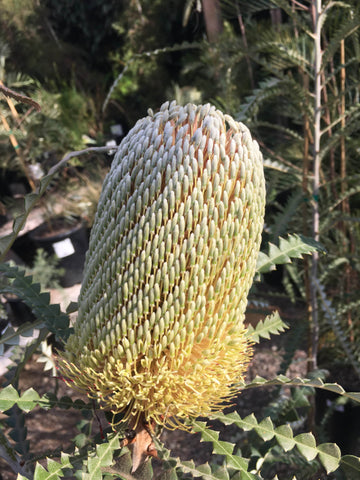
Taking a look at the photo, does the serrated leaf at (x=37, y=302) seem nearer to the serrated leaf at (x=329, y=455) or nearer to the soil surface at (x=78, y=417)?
the serrated leaf at (x=329, y=455)

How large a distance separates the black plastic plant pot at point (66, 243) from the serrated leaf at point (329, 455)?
182 centimetres

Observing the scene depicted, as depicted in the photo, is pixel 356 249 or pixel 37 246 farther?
pixel 37 246

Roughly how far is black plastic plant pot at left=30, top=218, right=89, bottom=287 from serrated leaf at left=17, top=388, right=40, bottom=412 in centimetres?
166

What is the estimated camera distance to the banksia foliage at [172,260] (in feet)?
1.66

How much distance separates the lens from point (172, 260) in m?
0.51

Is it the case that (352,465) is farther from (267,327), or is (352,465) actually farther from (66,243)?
(66,243)

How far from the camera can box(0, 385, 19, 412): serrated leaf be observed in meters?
0.59

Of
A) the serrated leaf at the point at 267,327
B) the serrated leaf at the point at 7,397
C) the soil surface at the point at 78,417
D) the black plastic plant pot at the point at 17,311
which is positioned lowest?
the soil surface at the point at 78,417

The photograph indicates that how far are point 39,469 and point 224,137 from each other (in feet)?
1.48

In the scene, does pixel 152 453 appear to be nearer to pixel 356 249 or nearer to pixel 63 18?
pixel 356 249

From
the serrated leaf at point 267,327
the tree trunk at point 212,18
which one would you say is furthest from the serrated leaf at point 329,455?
the tree trunk at point 212,18

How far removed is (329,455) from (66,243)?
1.88 meters

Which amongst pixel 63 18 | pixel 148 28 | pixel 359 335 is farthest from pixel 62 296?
pixel 63 18

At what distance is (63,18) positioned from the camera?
13.1 ft
